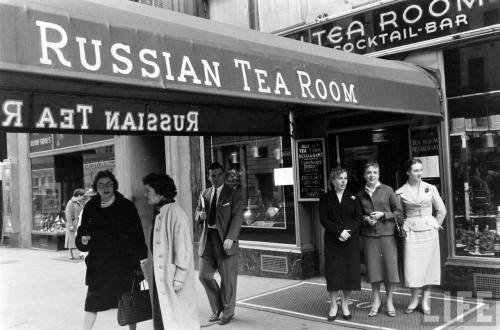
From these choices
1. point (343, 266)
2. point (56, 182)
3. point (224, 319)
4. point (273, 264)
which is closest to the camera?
point (343, 266)

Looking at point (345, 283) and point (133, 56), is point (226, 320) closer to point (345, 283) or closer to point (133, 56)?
point (345, 283)

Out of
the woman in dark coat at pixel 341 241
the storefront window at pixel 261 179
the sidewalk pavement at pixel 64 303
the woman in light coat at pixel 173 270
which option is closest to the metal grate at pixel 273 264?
the sidewalk pavement at pixel 64 303

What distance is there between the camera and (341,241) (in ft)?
17.2

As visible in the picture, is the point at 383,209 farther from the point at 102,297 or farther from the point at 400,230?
the point at 102,297

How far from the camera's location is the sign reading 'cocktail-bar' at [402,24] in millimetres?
5926

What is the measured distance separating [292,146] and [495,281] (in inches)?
133

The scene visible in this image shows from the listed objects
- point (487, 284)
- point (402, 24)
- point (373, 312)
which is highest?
point (402, 24)

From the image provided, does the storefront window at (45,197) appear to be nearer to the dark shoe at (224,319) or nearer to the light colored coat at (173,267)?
the dark shoe at (224,319)

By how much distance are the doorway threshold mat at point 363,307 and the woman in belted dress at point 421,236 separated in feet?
0.86

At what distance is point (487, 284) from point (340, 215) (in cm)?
212

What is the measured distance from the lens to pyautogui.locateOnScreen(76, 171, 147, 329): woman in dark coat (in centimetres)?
463

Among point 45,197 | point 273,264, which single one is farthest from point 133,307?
point 45,197

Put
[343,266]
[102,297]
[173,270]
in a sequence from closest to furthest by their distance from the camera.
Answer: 1. [173,270]
2. [102,297]
3. [343,266]

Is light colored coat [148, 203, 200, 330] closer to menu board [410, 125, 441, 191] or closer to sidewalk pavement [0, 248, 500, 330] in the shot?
sidewalk pavement [0, 248, 500, 330]
